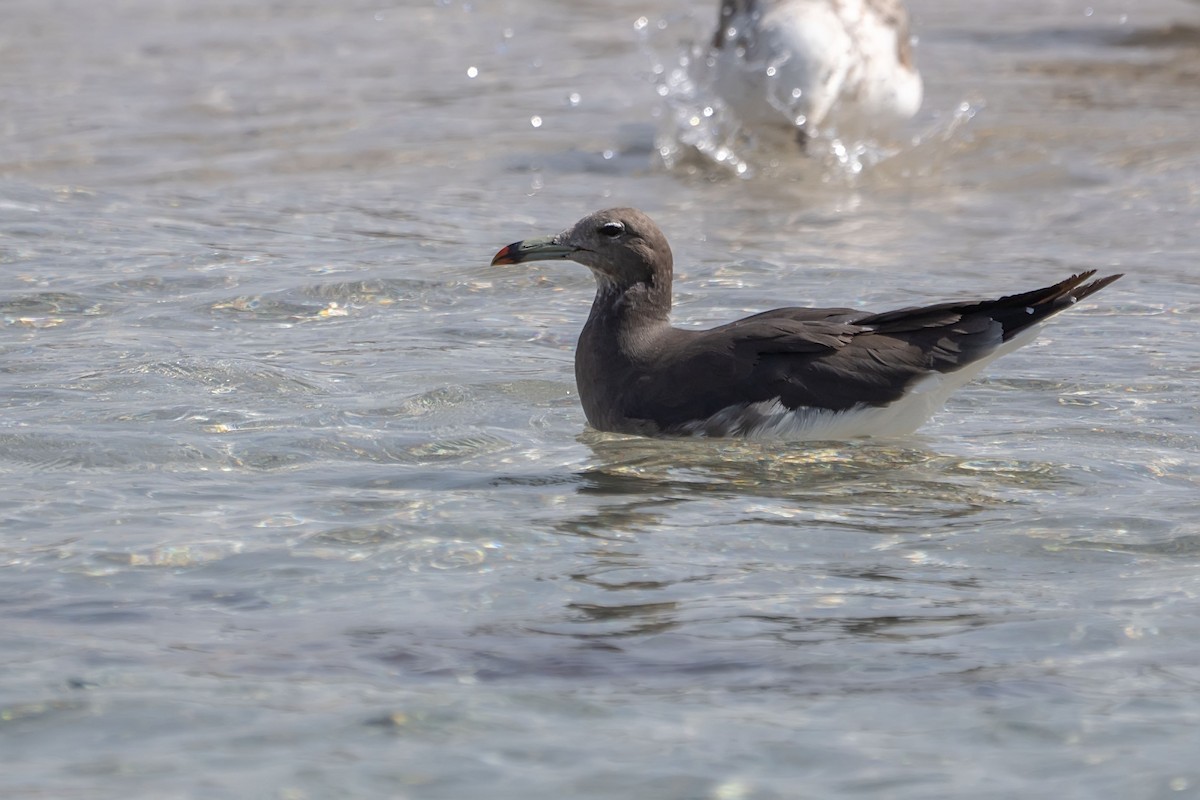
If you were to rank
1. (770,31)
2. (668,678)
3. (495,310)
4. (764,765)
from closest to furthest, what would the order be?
(764,765) → (668,678) → (495,310) → (770,31)

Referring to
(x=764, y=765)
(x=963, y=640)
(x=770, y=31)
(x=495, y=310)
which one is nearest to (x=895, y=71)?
(x=770, y=31)

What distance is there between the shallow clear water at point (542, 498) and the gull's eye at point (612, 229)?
0.70 meters

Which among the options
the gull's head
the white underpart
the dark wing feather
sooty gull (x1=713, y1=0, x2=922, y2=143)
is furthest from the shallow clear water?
the gull's head

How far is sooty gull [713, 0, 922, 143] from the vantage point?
12.3 meters

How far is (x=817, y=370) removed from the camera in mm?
6508

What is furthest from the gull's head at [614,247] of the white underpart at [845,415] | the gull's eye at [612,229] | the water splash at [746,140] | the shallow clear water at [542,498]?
the water splash at [746,140]

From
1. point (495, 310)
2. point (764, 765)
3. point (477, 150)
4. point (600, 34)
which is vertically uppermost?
point (600, 34)

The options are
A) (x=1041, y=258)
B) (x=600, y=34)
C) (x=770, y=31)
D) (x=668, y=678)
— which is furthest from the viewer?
(x=600, y=34)

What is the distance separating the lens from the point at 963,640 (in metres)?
4.56

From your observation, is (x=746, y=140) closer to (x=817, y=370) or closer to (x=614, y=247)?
(x=614, y=247)

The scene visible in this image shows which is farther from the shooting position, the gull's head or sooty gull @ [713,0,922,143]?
sooty gull @ [713,0,922,143]

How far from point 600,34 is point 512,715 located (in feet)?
47.2

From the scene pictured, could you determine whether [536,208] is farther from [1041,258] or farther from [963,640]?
[963,640]

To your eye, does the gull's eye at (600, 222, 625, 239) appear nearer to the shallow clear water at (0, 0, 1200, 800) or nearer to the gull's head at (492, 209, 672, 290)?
the gull's head at (492, 209, 672, 290)
